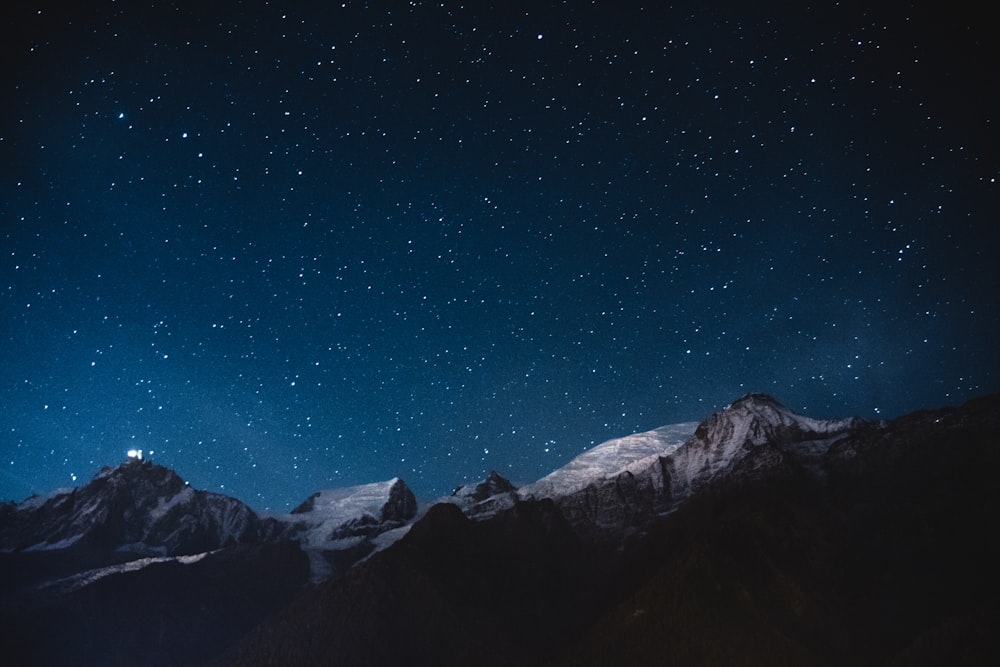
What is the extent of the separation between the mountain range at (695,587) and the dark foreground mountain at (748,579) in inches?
20.4

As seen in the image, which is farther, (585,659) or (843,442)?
(843,442)

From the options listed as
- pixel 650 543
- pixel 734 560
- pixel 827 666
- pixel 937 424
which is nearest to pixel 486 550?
pixel 650 543

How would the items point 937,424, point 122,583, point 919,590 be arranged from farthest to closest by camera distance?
1. point 122,583
2. point 937,424
3. point 919,590

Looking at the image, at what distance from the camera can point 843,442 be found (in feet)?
525

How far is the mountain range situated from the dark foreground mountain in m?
0.52

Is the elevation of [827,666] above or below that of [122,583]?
below

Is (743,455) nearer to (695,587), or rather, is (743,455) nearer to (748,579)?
(748,579)

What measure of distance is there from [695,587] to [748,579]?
13071 millimetres

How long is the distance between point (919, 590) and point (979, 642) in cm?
3496

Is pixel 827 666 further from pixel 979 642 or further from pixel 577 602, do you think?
pixel 577 602

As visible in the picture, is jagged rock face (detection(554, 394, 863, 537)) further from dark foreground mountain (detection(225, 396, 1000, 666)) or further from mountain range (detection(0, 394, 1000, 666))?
dark foreground mountain (detection(225, 396, 1000, 666))

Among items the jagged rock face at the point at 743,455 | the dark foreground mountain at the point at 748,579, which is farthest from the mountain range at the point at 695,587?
the jagged rock face at the point at 743,455

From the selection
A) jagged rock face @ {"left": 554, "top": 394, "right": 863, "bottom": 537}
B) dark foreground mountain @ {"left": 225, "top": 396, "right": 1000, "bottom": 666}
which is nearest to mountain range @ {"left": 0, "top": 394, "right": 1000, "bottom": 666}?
dark foreground mountain @ {"left": 225, "top": 396, "right": 1000, "bottom": 666}

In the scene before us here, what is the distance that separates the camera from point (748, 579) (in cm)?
12144
